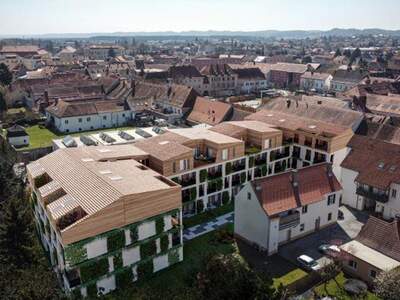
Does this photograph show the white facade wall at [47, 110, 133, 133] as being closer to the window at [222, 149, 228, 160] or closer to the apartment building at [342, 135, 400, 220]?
the window at [222, 149, 228, 160]

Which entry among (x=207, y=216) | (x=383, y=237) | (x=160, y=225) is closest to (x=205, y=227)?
(x=207, y=216)

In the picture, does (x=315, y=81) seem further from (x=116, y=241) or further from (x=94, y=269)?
(x=94, y=269)

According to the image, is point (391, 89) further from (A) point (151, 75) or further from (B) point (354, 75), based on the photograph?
(A) point (151, 75)

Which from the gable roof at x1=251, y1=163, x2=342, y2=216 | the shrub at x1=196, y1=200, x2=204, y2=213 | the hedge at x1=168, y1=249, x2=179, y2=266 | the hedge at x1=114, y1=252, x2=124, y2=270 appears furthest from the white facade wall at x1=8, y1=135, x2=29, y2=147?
the gable roof at x1=251, y1=163, x2=342, y2=216

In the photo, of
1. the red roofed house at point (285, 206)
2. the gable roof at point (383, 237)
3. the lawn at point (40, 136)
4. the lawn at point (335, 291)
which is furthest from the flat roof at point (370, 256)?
the lawn at point (40, 136)

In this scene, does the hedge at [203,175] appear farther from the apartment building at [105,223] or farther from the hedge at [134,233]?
the hedge at [134,233]

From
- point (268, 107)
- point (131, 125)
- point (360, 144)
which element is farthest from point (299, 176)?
point (131, 125)
